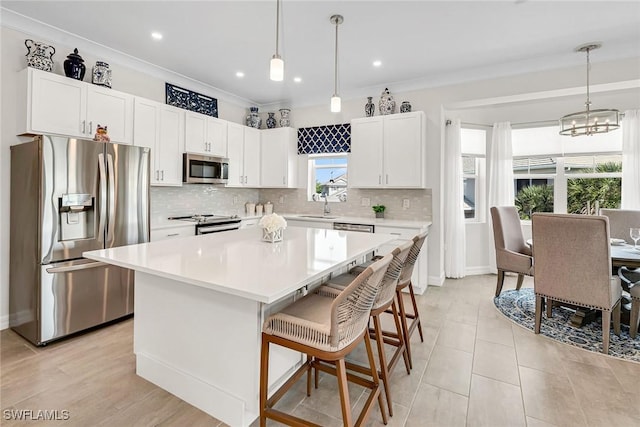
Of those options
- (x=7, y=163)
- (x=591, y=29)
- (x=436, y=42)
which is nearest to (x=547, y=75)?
(x=591, y=29)

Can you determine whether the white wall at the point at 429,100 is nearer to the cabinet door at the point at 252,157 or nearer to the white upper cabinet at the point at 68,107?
the white upper cabinet at the point at 68,107

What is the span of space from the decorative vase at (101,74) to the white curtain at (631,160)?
6.22 m

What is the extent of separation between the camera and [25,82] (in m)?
2.66

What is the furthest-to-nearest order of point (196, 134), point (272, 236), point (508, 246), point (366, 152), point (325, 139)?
point (325, 139)
point (366, 152)
point (196, 134)
point (508, 246)
point (272, 236)

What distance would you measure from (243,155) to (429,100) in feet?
9.52

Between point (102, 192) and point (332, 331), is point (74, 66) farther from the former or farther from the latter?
point (332, 331)

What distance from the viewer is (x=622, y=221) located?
3.67 metres

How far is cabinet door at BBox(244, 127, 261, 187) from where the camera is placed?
4977 mm

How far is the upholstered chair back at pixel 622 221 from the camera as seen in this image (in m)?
3.59

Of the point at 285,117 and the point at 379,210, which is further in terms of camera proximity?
the point at 285,117

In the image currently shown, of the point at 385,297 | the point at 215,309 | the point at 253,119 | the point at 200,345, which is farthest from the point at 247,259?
the point at 253,119

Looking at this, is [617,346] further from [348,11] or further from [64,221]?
[64,221]

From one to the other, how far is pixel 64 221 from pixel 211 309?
1854mm

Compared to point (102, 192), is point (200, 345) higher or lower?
lower
